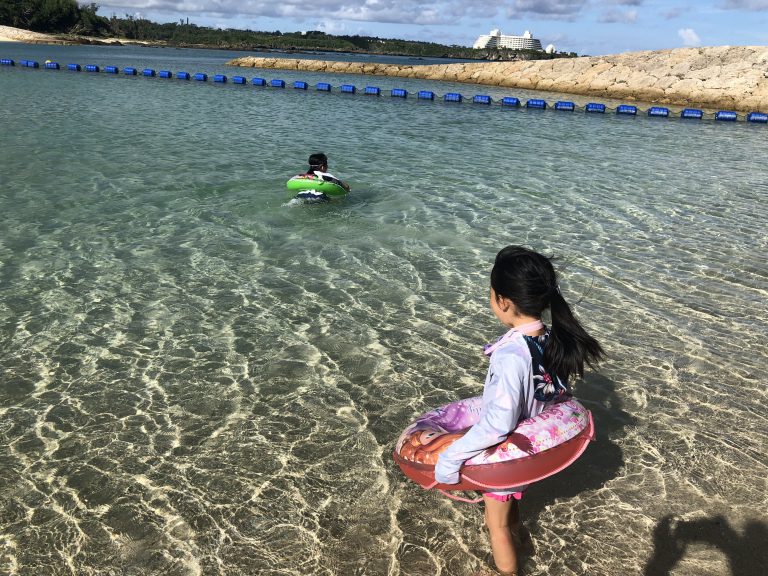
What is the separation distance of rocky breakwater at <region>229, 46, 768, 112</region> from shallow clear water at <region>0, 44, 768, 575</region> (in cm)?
3805

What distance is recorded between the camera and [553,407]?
11.4 ft

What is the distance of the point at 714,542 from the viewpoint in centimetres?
440

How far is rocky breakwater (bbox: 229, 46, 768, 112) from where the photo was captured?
48.0 m

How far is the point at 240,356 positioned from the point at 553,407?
14.2ft

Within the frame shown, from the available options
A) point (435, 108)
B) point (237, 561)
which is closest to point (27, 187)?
point (237, 561)

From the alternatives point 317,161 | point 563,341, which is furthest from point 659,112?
point 563,341

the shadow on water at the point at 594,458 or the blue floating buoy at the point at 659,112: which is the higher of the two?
the blue floating buoy at the point at 659,112

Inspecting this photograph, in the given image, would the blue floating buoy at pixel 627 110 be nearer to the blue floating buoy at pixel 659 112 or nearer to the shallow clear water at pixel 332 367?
the blue floating buoy at pixel 659 112

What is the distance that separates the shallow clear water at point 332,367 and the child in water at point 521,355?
4.48 feet

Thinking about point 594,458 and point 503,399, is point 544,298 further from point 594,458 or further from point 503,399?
point 594,458

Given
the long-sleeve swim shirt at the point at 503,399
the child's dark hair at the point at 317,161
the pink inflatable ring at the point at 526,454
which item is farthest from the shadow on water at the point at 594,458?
the child's dark hair at the point at 317,161

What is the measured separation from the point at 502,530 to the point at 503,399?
1.00m

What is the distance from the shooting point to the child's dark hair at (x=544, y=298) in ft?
10.4

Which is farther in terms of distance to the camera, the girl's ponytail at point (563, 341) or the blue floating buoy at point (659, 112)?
the blue floating buoy at point (659, 112)
